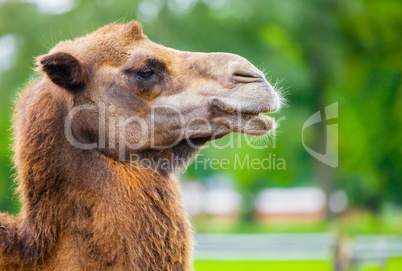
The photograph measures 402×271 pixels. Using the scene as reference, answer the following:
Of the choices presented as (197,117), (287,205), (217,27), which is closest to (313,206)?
(287,205)

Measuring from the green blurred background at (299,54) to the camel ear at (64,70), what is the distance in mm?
9271

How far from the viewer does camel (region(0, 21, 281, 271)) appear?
339 cm

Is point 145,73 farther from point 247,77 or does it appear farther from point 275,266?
point 275,266

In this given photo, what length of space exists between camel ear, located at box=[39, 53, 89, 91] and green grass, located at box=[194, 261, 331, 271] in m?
9.23

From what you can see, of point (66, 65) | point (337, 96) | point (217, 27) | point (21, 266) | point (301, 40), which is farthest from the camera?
point (337, 96)

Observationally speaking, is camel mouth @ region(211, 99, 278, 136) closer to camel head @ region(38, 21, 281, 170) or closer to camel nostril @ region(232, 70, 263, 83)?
camel head @ region(38, 21, 281, 170)

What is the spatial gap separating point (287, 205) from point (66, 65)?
42771 millimetres

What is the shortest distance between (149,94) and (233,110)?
62 centimetres

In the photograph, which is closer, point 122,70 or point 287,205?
point 122,70

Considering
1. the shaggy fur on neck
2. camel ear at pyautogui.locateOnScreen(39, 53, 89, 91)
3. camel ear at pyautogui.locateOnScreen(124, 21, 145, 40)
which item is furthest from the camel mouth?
camel ear at pyautogui.locateOnScreen(39, 53, 89, 91)

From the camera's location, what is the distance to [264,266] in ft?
42.6

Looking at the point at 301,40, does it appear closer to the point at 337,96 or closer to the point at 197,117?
the point at 337,96

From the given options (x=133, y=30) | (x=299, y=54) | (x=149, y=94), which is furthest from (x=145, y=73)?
(x=299, y=54)

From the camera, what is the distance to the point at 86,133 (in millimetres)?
3707
